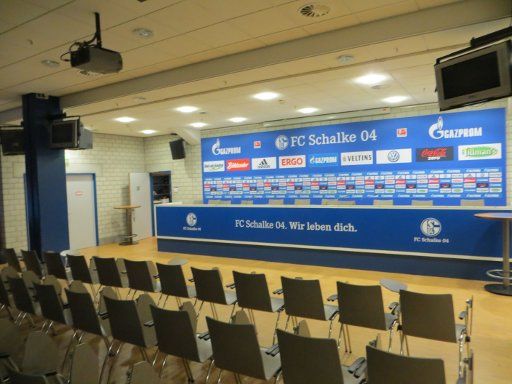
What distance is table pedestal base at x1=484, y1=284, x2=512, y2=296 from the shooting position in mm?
5102

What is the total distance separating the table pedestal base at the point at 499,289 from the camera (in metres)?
5.10

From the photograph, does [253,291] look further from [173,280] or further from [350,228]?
[350,228]

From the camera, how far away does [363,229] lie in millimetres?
6609

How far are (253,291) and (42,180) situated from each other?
5.02 m

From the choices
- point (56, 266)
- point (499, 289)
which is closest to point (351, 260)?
point (499, 289)

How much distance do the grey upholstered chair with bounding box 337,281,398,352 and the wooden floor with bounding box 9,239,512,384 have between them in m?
0.51

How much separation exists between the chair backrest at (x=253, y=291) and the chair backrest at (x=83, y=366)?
177 cm

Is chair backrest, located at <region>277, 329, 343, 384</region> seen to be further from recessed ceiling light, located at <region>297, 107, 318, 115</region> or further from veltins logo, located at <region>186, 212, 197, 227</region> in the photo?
recessed ceiling light, located at <region>297, 107, 318, 115</region>

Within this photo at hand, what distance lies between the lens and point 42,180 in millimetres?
6863

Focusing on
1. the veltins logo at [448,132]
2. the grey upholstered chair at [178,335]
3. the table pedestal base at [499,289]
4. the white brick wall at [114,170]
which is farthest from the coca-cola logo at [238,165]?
A: the grey upholstered chair at [178,335]

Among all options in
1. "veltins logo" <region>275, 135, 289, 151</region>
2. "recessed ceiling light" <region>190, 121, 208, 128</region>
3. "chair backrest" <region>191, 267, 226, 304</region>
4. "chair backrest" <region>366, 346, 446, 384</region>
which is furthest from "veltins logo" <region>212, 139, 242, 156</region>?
"chair backrest" <region>366, 346, 446, 384</region>

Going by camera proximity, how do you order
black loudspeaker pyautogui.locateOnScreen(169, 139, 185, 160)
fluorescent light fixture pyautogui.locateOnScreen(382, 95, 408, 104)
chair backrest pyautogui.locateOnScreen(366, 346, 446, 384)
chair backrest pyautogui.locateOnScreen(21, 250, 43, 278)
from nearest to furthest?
chair backrest pyautogui.locateOnScreen(366, 346, 446, 384) < chair backrest pyautogui.locateOnScreen(21, 250, 43, 278) < fluorescent light fixture pyautogui.locateOnScreen(382, 95, 408, 104) < black loudspeaker pyautogui.locateOnScreen(169, 139, 185, 160)

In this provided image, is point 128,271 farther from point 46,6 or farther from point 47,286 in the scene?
point 46,6

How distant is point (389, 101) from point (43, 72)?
6.30m
